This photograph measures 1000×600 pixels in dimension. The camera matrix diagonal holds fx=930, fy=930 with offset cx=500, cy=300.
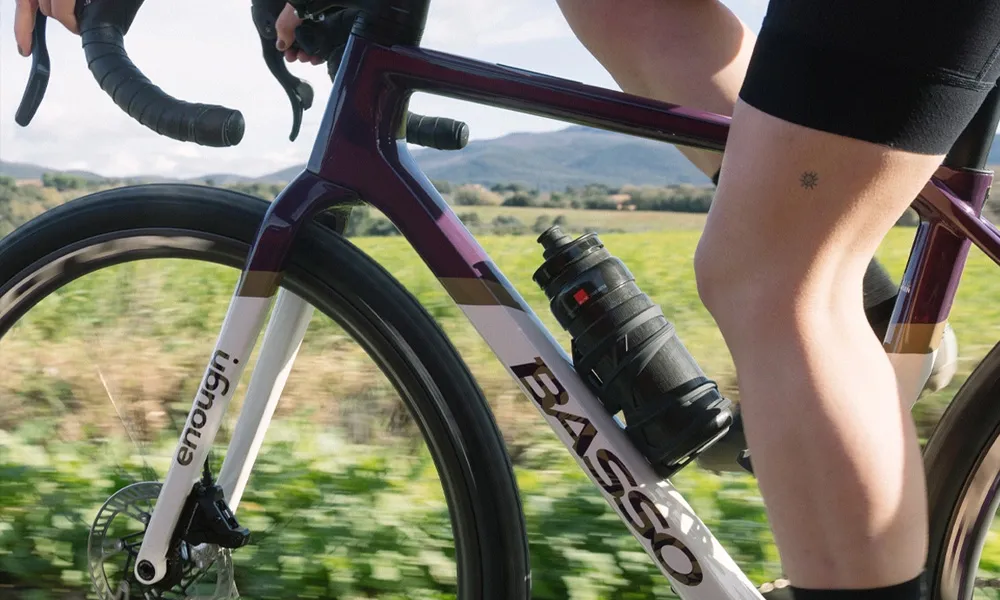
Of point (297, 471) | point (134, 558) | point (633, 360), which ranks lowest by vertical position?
point (297, 471)

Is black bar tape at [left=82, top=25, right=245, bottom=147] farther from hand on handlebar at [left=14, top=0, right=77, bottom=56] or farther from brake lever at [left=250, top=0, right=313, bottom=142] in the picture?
brake lever at [left=250, top=0, right=313, bottom=142]

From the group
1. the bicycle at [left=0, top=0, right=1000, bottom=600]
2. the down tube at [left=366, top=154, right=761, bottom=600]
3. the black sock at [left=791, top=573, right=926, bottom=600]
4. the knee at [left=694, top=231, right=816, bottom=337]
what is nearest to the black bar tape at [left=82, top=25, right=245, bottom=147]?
the bicycle at [left=0, top=0, right=1000, bottom=600]

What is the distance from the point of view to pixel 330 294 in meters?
1.24

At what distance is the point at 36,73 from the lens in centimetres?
132

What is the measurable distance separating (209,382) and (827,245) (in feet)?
2.69

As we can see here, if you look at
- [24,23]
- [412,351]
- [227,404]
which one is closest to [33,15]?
[24,23]

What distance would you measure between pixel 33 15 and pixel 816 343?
3.71 ft

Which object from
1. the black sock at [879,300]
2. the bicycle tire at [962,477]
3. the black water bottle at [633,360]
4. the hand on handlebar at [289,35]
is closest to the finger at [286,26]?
→ the hand on handlebar at [289,35]

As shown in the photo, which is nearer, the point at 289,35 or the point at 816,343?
the point at 816,343

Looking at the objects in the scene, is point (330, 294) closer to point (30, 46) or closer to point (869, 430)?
point (30, 46)

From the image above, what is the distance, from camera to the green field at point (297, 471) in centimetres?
173

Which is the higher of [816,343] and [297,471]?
[816,343]

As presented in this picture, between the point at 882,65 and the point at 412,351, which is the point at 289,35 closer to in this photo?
the point at 412,351

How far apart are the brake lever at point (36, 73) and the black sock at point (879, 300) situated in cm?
98
